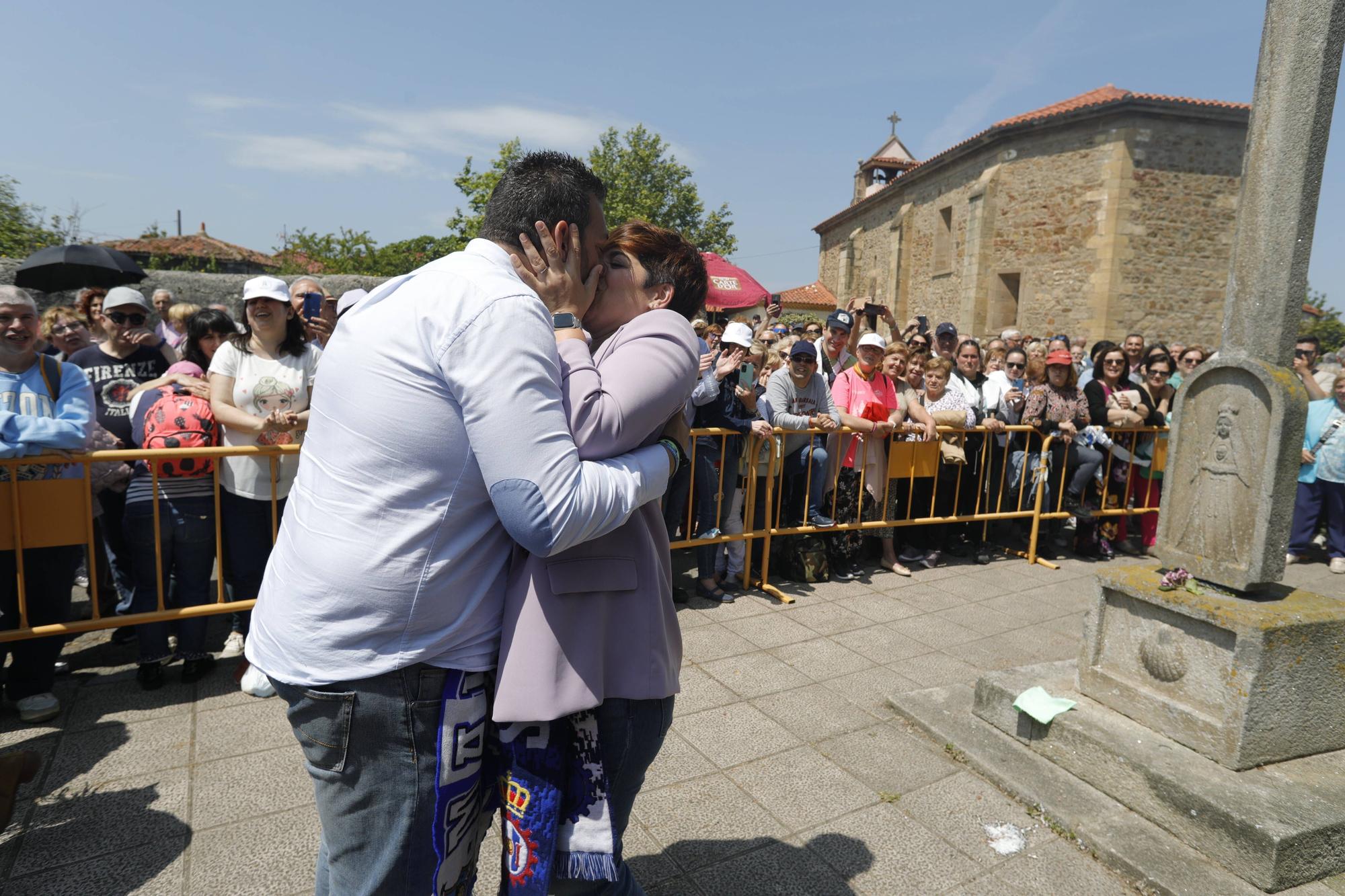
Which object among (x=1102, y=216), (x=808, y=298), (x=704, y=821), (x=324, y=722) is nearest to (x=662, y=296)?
(x=324, y=722)

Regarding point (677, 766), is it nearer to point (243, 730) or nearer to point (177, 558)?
point (243, 730)

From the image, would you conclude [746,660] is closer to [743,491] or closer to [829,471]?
[743,491]

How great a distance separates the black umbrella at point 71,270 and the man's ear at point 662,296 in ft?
23.9

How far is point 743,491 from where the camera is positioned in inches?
232

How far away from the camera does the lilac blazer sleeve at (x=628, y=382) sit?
1.36 metres

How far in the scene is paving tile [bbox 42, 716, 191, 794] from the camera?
3.10m

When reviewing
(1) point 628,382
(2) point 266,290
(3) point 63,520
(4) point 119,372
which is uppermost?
(2) point 266,290

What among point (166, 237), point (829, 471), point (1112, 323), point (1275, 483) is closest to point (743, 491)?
point (829, 471)

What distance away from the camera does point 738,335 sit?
5973 mm

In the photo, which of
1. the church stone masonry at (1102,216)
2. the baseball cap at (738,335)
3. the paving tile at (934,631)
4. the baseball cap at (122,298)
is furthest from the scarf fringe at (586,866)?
the church stone masonry at (1102,216)

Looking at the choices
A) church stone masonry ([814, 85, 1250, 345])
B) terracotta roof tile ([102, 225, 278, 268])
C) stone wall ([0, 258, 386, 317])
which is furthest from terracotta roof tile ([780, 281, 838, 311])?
stone wall ([0, 258, 386, 317])

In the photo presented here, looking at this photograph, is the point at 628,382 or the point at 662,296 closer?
the point at 628,382

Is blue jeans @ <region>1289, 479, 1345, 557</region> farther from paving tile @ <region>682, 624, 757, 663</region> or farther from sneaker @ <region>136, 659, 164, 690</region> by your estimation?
sneaker @ <region>136, 659, 164, 690</region>

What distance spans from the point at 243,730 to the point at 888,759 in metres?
2.96
